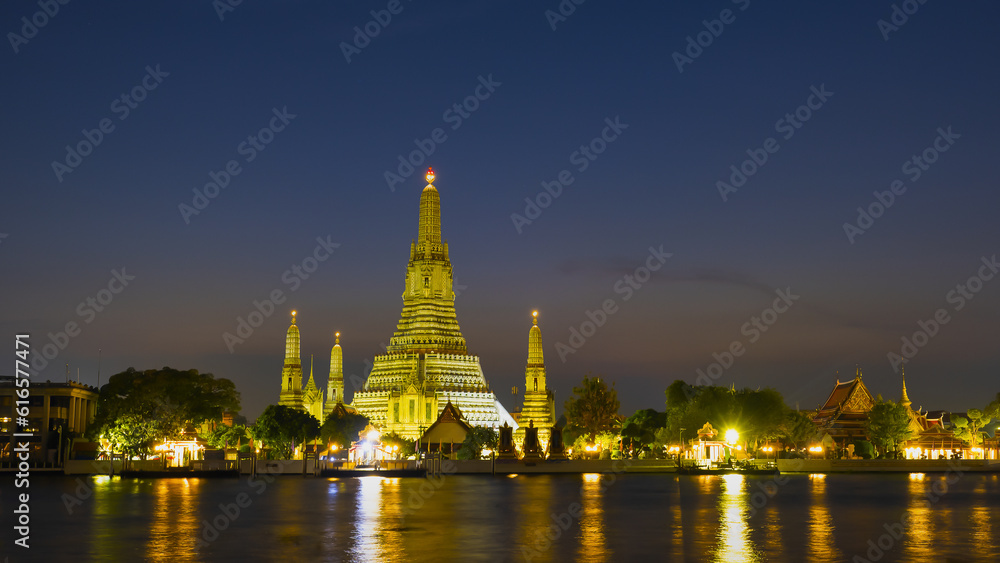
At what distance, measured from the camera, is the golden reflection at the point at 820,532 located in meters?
38.3

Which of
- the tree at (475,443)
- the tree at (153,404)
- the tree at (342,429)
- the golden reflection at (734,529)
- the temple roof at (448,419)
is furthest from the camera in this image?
the tree at (342,429)

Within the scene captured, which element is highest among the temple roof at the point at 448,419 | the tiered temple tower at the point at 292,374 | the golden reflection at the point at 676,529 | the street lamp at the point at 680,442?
the tiered temple tower at the point at 292,374

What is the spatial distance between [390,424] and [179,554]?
332 ft

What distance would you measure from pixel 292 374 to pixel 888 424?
7584 centimetres

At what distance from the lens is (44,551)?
38.6 meters

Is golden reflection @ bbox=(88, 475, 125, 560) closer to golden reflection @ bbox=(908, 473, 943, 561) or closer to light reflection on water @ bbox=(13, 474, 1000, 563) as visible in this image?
light reflection on water @ bbox=(13, 474, 1000, 563)

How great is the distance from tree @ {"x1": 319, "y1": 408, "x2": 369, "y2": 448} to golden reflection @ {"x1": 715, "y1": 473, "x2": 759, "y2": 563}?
2357 inches

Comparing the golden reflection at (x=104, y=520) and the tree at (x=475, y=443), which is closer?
the golden reflection at (x=104, y=520)

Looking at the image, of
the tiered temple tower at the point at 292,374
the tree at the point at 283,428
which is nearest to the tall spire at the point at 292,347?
the tiered temple tower at the point at 292,374

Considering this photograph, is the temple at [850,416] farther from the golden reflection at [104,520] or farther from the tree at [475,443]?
the golden reflection at [104,520]

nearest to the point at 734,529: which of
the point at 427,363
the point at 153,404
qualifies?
the point at 153,404

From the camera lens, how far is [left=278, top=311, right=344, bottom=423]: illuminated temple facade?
147500 mm

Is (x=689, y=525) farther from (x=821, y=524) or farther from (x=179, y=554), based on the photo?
(x=179, y=554)

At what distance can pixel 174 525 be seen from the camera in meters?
46.8
